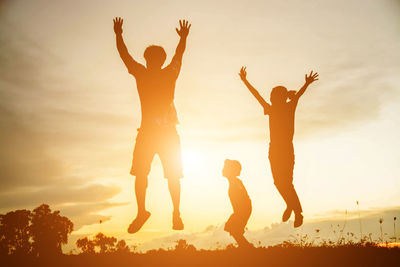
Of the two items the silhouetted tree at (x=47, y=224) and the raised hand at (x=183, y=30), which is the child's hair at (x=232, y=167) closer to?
the raised hand at (x=183, y=30)

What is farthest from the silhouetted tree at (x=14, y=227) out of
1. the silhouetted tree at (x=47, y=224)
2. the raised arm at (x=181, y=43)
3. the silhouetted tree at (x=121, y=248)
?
the raised arm at (x=181, y=43)

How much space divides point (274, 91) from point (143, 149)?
432 cm

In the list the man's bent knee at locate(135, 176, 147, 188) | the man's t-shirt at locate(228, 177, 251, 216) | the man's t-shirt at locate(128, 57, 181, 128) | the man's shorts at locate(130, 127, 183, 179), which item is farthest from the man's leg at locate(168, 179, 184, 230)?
the man's t-shirt at locate(228, 177, 251, 216)

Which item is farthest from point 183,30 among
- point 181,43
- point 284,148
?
point 284,148

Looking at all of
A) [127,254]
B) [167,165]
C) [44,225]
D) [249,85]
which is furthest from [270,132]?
[44,225]

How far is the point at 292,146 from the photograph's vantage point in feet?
32.8

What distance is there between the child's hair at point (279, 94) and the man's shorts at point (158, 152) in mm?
3447

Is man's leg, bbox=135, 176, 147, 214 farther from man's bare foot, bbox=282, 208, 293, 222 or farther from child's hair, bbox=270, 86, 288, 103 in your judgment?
child's hair, bbox=270, 86, 288, 103

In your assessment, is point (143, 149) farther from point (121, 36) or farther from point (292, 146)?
point (292, 146)

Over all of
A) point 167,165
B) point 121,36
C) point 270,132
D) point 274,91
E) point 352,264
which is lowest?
point 352,264

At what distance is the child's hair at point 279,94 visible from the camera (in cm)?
1022

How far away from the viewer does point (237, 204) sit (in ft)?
33.0

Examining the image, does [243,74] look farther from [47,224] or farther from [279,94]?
[47,224]

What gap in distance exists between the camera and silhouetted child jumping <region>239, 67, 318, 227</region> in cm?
986
